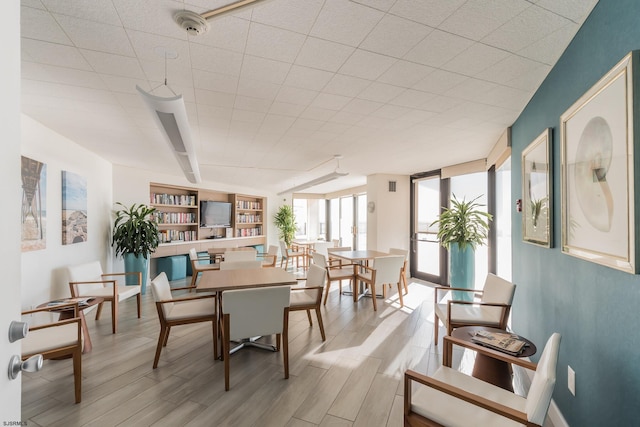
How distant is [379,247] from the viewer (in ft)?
21.9

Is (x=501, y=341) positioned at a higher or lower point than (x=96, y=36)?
lower

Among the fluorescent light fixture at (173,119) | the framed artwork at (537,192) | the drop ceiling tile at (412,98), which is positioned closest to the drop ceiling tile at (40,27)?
the fluorescent light fixture at (173,119)

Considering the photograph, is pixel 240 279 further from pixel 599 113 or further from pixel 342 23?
pixel 599 113

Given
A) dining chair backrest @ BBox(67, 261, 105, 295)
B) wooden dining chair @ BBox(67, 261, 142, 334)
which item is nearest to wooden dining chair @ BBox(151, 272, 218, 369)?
wooden dining chair @ BBox(67, 261, 142, 334)

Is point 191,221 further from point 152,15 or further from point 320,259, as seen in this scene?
point 152,15

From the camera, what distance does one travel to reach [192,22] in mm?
1624

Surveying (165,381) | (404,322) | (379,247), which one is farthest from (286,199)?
(165,381)

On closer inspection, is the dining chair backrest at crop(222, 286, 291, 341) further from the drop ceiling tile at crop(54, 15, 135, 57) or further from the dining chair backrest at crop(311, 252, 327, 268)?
the dining chair backrest at crop(311, 252, 327, 268)

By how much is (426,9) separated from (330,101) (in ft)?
4.18

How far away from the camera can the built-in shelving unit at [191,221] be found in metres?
6.73

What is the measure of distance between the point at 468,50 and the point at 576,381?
2.26 metres

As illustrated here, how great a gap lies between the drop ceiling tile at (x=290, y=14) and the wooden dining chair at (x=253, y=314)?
195 centimetres

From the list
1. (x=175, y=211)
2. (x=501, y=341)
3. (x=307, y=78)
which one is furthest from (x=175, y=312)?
(x=175, y=211)

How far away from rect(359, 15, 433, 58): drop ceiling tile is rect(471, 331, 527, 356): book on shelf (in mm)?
2089
